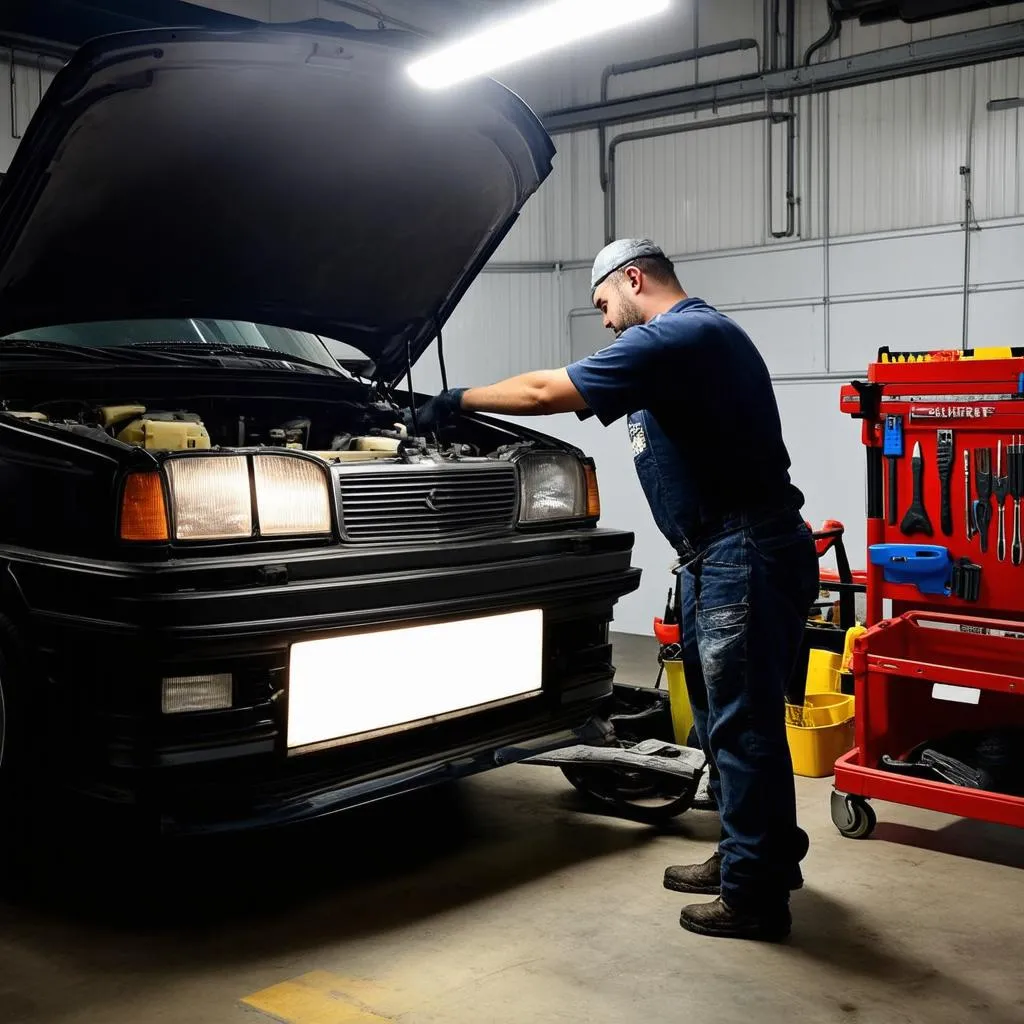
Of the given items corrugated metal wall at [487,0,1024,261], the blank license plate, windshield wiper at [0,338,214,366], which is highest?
corrugated metal wall at [487,0,1024,261]

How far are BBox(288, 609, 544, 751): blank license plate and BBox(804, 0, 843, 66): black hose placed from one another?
24.8ft

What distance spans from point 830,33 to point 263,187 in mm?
7255

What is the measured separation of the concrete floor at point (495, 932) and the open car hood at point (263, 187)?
1.41 m

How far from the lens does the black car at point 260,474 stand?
222 centimetres

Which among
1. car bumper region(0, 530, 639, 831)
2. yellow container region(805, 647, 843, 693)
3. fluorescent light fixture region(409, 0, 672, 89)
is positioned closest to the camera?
car bumper region(0, 530, 639, 831)

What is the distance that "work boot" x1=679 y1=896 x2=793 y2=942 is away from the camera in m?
2.41

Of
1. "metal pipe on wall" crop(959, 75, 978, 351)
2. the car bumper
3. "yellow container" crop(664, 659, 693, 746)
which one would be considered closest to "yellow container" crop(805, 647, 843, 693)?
"yellow container" crop(664, 659, 693, 746)

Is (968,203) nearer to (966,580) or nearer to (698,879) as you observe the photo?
(966,580)

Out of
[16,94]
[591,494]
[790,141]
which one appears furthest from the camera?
[790,141]

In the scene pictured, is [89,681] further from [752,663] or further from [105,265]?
[752,663]

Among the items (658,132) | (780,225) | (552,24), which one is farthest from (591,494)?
(658,132)

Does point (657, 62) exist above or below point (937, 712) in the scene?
above

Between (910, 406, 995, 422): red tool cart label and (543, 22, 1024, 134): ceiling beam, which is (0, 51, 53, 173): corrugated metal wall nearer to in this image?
(543, 22, 1024, 134): ceiling beam

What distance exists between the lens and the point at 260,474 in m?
2.34
